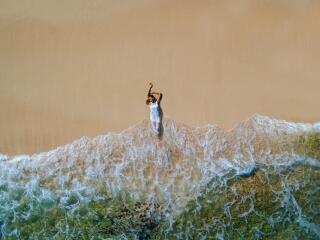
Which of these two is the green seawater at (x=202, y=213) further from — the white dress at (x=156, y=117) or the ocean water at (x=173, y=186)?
the white dress at (x=156, y=117)

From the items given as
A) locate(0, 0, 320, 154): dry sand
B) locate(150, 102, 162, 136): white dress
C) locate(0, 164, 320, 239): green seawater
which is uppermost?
locate(0, 0, 320, 154): dry sand

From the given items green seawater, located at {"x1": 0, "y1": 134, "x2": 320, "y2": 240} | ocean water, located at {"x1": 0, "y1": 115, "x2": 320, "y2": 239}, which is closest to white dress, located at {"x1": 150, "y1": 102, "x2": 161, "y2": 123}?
ocean water, located at {"x1": 0, "y1": 115, "x2": 320, "y2": 239}

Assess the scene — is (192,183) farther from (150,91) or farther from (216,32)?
(216,32)

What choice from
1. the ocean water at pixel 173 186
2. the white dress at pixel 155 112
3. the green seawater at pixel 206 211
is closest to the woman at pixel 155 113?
the white dress at pixel 155 112

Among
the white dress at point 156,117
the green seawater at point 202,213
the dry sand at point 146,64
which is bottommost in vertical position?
the green seawater at point 202,213

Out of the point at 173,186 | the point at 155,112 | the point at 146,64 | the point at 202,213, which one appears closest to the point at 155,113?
the point at 155,112

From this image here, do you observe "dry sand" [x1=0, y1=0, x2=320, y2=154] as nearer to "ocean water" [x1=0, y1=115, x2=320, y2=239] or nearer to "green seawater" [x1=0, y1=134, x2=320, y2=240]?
"ocean water" [x1=0, y1=115, x2=320, y2=239]
